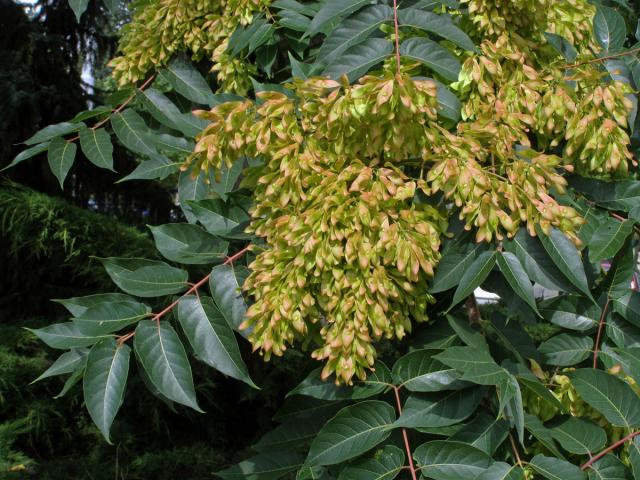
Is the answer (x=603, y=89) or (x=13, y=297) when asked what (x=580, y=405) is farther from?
(x=13, y=297)

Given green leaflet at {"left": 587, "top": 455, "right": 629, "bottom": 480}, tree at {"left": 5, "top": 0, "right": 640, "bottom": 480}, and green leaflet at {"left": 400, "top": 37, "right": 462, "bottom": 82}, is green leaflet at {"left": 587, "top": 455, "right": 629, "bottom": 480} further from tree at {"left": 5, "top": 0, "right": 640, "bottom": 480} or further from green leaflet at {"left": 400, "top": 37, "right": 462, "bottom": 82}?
green leaflet at {"left": 400, "top": 37, "right": 462, "bottom": 82}

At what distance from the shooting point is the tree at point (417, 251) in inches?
51.2

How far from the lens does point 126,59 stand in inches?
79.5

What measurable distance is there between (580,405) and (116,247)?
3027 millimetres

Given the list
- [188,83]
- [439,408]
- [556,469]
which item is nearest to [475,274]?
[439,408]

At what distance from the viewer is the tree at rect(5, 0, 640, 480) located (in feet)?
4.27

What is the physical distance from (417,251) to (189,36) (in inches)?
42.6

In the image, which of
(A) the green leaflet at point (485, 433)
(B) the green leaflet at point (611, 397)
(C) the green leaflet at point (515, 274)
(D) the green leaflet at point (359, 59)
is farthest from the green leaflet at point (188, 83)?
(B) the green leaflet at point (611, 397)

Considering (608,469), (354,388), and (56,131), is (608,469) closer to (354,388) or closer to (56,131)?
(354,388)

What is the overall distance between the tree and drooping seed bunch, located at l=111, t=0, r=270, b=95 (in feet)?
0.22

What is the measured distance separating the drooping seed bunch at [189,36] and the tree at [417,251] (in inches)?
2.6

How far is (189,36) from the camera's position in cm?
194

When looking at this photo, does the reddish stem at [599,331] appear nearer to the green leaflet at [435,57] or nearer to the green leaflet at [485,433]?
the green leaflet at [485,433]

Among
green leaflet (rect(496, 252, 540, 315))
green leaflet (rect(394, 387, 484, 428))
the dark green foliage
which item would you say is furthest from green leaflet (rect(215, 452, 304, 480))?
the dark green foliage
